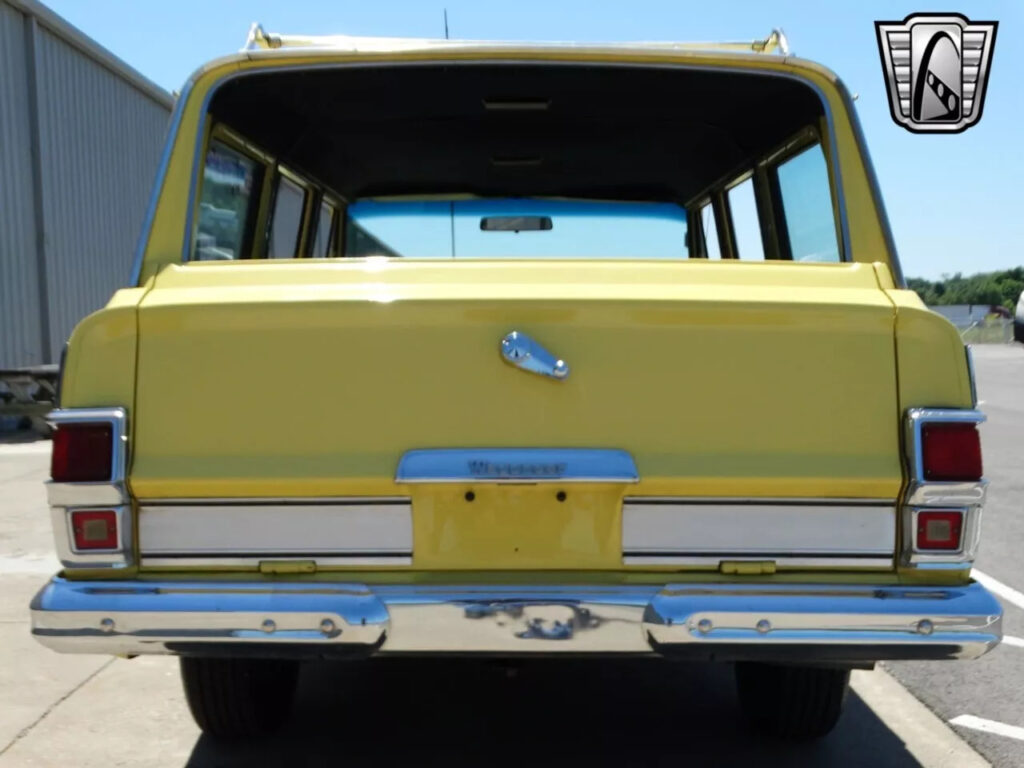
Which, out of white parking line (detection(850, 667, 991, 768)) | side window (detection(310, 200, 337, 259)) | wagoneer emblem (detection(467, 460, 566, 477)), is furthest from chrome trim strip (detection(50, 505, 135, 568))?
white parking line (detection(850, 667, 991, 768))

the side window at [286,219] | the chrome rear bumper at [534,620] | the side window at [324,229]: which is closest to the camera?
the chrome rear bumper at [534,620]

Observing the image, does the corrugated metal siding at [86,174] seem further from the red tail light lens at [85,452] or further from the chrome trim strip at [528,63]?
the red tail light lens at [85,452]

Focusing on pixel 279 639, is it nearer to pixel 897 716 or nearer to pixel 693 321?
pixel 693 321

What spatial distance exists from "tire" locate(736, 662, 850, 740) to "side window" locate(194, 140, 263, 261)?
231cm

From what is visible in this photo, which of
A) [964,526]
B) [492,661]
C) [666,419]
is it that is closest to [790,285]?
[666,419]

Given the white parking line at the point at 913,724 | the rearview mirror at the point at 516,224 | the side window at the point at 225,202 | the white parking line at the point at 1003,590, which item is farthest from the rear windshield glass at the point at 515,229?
the white parking line at the point at 1003,590

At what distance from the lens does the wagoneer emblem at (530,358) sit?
2617 millimetres

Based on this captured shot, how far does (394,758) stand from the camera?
3553mm

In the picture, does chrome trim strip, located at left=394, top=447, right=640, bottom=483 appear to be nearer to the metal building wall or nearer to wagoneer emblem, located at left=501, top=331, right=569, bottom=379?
wagoneer emblem, located at left=501, top=331, right=569, bottom=379

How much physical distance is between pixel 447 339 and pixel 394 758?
1642 millimetres

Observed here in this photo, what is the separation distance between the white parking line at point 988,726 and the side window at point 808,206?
1.82 m

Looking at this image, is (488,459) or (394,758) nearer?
(488,459)

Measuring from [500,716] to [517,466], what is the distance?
5.64 ft

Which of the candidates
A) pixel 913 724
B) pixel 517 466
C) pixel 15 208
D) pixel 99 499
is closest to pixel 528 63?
pixel 517 466
